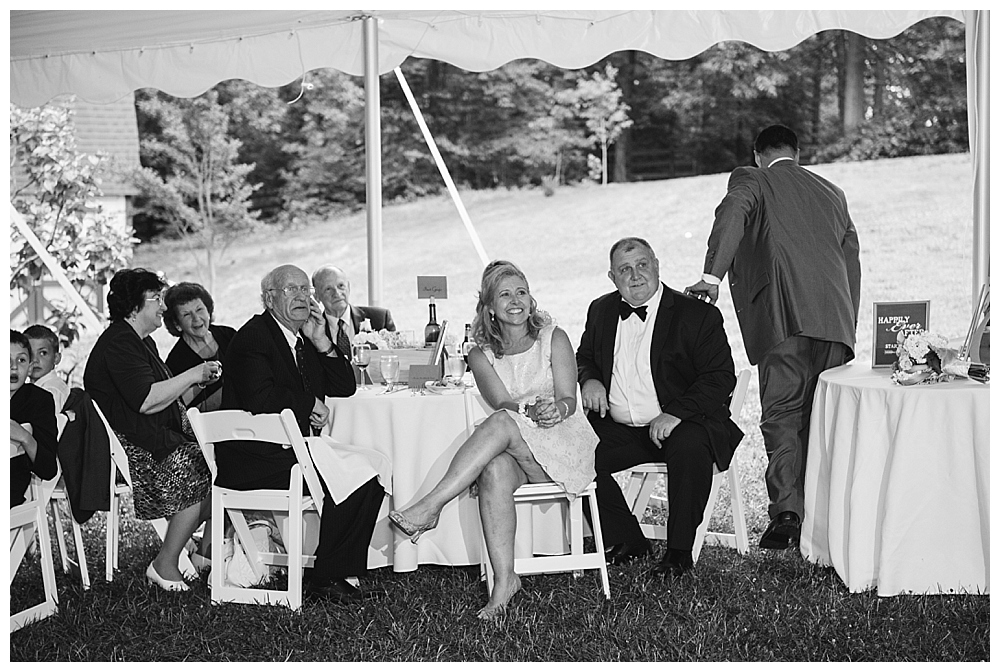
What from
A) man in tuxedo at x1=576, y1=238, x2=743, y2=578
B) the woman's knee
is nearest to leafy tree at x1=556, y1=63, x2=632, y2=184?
man in tuxedo at x1=576, y1=238, x2=743, y2=578

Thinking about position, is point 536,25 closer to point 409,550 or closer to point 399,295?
point 409,550

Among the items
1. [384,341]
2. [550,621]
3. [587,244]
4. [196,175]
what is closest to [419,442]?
[384,341]

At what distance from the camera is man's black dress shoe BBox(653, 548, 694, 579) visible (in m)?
3.62

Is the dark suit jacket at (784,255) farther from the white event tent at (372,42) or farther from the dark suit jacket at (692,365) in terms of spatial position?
the white event tent at (372,42)

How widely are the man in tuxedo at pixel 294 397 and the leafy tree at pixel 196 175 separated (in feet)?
35.1

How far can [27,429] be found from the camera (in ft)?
11.1

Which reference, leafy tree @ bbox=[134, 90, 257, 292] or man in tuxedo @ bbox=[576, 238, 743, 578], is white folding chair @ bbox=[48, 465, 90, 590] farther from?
leafy tree @ bbox=[134, 90, 257, 292]

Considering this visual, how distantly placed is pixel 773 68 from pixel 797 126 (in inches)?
30.9

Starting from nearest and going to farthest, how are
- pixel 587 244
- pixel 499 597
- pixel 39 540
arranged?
pixel 499 597 < pixel 39 540 < pixel 587 244

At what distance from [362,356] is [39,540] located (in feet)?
4.13

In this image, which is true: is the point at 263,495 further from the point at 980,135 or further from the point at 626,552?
the point at 980,135

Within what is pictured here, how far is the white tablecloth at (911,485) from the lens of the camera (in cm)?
321
